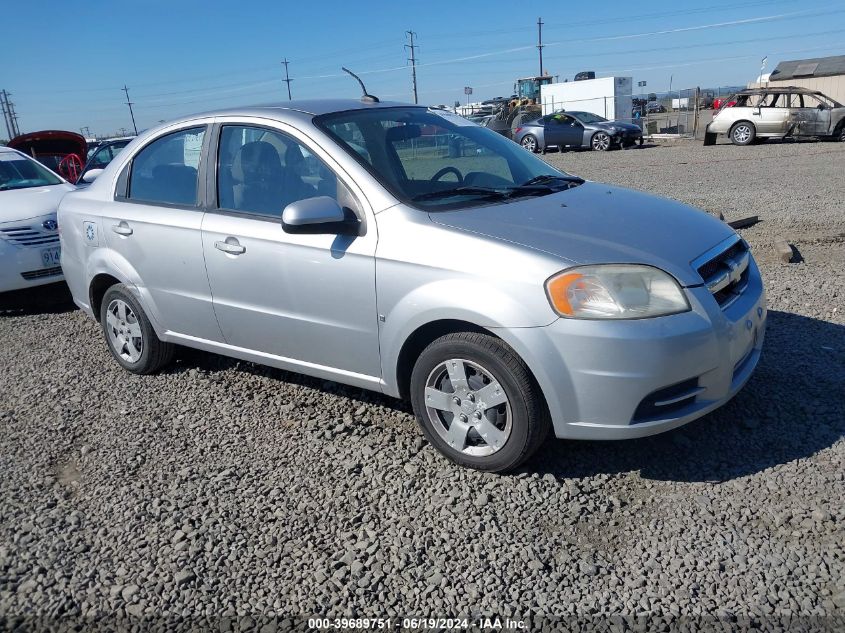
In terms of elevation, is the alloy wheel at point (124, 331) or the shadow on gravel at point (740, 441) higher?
the alloy wheel at point (124, 331)

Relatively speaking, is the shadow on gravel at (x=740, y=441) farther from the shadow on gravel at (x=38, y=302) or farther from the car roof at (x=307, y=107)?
the shadow on gravel at (x=38, y=302)

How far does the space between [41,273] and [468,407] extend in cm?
542

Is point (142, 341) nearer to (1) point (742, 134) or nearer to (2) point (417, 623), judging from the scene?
(2) point (417, 623)

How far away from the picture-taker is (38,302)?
773 centimetres

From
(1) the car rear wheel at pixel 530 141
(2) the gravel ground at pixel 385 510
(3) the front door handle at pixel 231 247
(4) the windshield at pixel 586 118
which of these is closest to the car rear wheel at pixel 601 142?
(4) the windshield at pixel 586 118

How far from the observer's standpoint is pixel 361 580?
2.79 metres

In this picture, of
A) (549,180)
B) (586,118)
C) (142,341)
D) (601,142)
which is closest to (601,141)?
(601,142)

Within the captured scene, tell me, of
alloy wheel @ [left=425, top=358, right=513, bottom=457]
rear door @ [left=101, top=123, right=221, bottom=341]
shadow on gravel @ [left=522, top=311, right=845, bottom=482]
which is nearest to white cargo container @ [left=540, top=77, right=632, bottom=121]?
rear door @ [left=101, top=123, right=221, bottom=341]

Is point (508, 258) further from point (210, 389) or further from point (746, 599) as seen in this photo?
point (210, 389)

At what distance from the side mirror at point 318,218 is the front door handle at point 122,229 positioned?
5.38 feet

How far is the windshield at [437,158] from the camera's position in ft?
12.3

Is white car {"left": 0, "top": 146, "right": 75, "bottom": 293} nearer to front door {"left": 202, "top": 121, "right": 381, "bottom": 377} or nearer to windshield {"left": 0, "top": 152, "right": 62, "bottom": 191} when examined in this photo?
windshield {"left": 0, "top": 152, "right": 62, "bottom": 191}

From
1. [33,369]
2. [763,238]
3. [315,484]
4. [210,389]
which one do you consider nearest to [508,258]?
[315,484]

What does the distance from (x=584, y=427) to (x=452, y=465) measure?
0.76 metres
